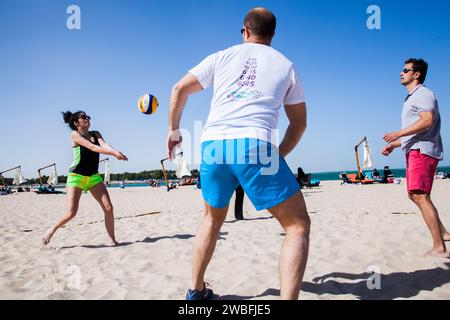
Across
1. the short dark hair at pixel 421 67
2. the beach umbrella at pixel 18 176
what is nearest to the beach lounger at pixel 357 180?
the short dark hair at pixel 421 67

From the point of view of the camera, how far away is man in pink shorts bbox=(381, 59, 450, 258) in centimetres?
309

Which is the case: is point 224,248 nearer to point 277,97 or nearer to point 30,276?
point 30,276

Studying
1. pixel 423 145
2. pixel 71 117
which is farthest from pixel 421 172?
pixel 71 117

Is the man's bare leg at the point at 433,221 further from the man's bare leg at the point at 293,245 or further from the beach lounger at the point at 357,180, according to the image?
the beach lounger at the point at 357,180

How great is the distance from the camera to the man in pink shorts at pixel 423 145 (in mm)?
3094

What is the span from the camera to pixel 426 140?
3211mm

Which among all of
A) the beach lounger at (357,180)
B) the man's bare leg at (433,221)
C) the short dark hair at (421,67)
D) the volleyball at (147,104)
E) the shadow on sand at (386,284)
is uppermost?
the short dark hair at (421,67)

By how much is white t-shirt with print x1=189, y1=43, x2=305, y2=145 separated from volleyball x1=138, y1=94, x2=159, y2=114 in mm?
2590

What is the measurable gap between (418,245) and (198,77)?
12.2 feet

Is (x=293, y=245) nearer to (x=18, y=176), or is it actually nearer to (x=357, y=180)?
(x=357, y=180)

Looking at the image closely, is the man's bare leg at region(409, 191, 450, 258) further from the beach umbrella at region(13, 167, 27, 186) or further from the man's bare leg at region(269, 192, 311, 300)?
the beach umbrella at region(13, 167, 27, 186)

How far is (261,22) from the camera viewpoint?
194 centimetres

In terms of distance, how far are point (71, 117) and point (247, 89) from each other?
3.56 m
